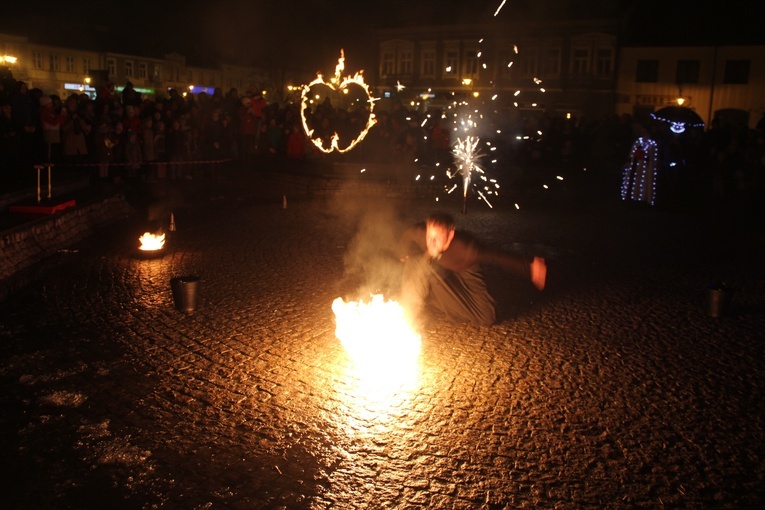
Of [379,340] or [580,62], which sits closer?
[379,340]

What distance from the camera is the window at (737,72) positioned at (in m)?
41.2

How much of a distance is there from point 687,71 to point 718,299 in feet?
132

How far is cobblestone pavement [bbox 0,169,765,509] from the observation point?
416cm

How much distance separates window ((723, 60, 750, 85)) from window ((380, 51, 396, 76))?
24325 millimetres

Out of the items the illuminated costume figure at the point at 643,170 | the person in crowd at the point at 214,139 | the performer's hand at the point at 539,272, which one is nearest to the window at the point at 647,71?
the illuminated costume figure at the point at 643,170

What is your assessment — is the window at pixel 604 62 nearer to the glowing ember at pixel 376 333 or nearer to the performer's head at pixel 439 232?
the performer's head at pixel 439 232

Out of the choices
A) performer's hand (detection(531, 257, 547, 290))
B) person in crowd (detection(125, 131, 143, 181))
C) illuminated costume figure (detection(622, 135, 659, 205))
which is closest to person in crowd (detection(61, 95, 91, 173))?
person in crowd (detection(125, 131, 143, 181))

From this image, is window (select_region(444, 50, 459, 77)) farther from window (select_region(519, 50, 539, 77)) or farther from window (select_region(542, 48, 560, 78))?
window (select_region(542, 48, 560, 78))

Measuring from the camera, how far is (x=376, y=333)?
645 centimetres

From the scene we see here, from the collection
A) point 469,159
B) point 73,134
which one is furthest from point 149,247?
point 469,159

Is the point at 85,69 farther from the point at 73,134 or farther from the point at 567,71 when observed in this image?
the point at 73,134

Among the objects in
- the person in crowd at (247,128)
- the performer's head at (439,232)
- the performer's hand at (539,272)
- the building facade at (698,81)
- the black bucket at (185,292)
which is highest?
Result: the building facade at (698,81)

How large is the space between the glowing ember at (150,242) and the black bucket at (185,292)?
2926 millimetres

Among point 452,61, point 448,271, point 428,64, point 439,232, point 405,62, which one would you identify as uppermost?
point 405,62
